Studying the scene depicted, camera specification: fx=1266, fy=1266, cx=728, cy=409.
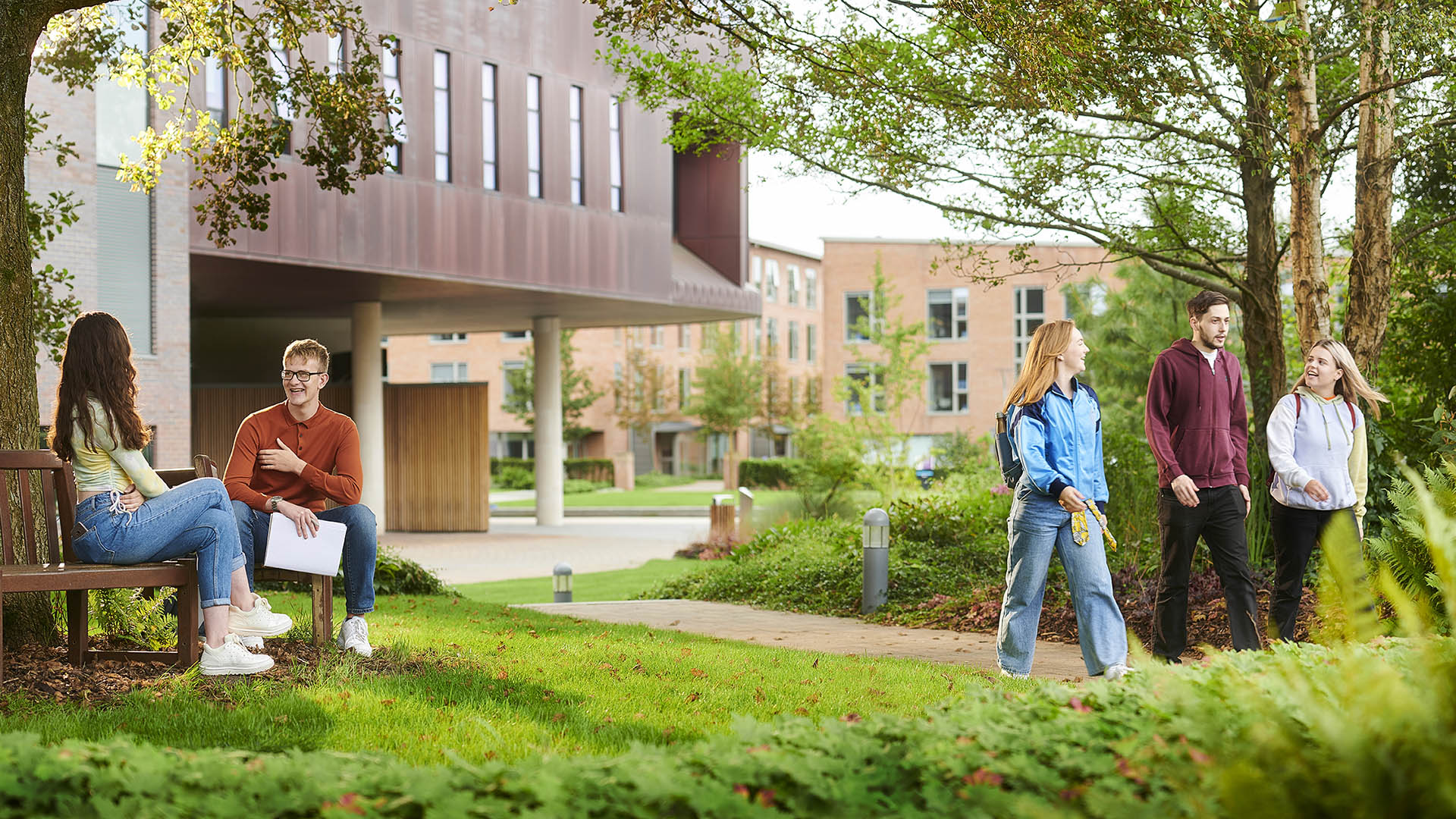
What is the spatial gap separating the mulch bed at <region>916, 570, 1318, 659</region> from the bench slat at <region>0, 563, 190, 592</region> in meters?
5.27

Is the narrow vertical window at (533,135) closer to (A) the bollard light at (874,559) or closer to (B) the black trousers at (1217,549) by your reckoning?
(A) the bollard light at (874,559)

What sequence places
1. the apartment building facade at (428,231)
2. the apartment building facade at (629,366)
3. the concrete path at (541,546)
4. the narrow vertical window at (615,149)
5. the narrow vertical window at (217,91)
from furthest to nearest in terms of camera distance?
the apartment building facade at (629,366) < the narrow vertical window at (615,149) < the narrow vertical window at (217,91) < the concrete path at (541,546) < the apartment building facade at (428,231)

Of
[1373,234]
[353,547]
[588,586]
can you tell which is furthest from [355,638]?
[588,586]

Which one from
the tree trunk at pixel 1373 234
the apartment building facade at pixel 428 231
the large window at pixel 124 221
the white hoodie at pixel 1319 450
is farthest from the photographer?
the apartment building facade at pixel 428 231

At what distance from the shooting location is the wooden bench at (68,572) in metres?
4.62

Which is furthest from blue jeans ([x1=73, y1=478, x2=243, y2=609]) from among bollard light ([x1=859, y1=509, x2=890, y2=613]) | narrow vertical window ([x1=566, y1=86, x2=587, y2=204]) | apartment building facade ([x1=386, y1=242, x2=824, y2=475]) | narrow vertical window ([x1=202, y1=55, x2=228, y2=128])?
apartment building facade ([x1=386, y1=242, x2=824, y2=475])

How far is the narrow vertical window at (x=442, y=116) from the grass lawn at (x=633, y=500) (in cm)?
1554

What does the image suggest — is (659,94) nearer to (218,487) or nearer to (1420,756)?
(218,487)

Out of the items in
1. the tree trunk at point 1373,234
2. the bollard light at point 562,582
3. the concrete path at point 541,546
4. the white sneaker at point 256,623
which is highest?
the tree trunk at point 1373,234

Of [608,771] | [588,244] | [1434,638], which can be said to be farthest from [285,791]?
[588,244]

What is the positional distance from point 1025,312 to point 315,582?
49.8 meters

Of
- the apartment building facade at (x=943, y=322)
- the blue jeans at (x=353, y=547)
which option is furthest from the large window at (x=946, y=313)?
the blue jeans at (x=353, y=547)

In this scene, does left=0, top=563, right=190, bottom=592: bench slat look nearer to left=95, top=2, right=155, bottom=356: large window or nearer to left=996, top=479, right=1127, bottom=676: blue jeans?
left=996, top=479, right=1127, bottom=676: blue jeans

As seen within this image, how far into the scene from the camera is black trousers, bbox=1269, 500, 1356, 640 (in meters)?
6.54
